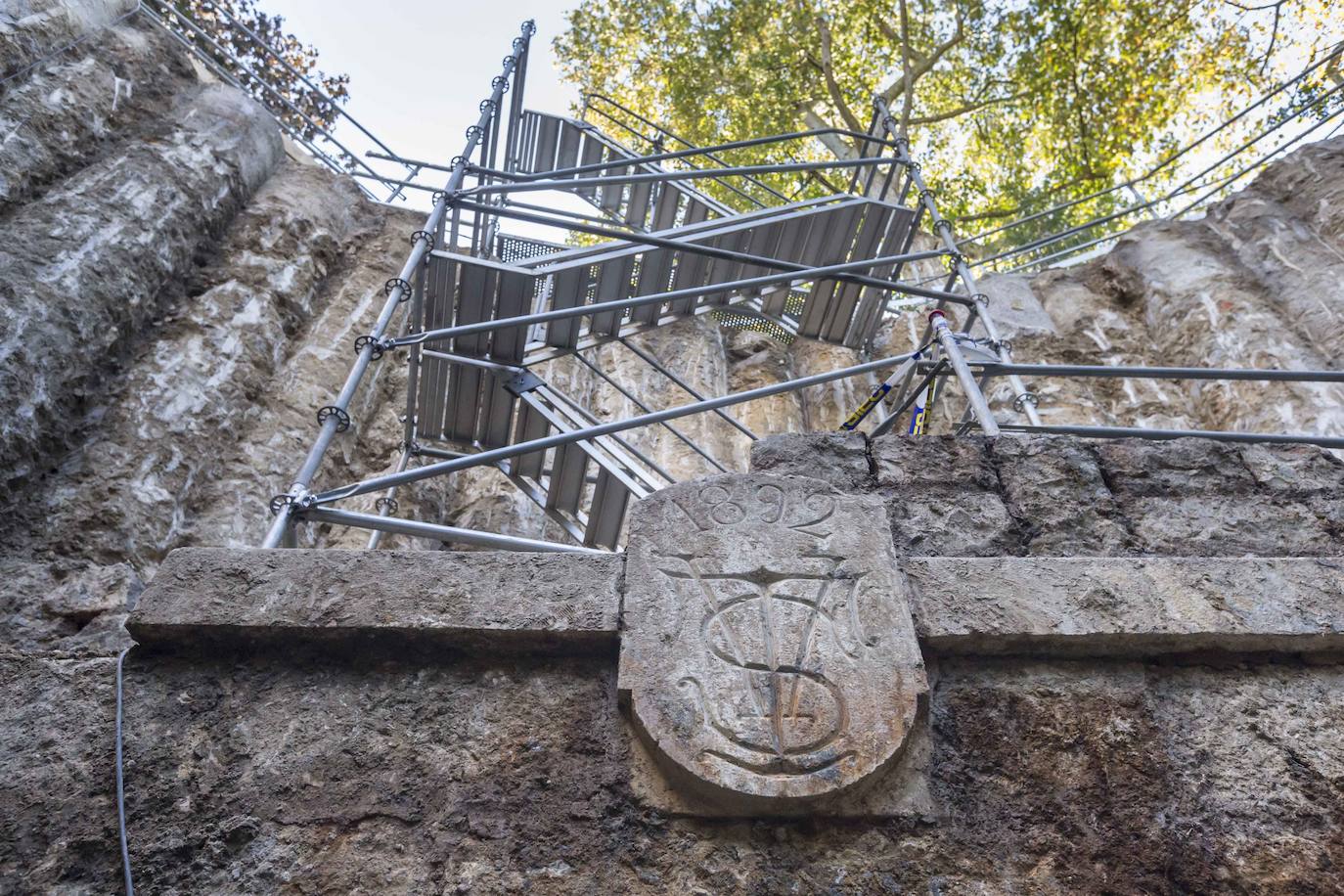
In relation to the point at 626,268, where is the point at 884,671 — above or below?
below

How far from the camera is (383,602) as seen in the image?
2395 millimetres

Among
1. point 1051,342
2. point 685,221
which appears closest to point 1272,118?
point 1051,342

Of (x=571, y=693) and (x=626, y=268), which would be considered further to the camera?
(x=626, y=268)

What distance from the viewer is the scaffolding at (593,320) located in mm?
3510

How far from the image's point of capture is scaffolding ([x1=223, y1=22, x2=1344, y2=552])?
11.5ft

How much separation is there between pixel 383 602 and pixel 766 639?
37.3 inches

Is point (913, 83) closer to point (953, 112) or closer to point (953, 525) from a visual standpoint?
point (953, 112)

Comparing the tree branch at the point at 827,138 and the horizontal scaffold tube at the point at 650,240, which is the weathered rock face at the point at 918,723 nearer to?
the horizontal scaffold tube at the point at 650,240

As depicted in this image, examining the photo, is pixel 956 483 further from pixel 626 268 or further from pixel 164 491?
pixel 164 491

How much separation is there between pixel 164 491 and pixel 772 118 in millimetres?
10374

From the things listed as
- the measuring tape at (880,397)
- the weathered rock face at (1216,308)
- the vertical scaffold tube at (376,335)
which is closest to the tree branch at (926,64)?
the weathered rock face at (1216,308)

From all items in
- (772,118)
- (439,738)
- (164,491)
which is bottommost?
(439,738)

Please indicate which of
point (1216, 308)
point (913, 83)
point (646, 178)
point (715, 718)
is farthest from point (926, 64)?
point (715, 718)

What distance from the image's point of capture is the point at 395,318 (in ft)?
23.8
